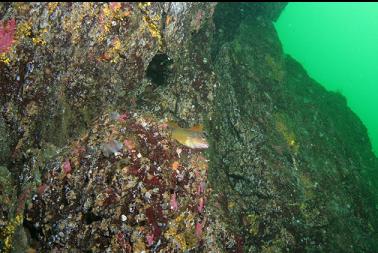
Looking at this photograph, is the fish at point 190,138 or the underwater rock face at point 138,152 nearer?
the underwater rock face at point 138,152

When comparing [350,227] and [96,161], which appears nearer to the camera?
[96,161]

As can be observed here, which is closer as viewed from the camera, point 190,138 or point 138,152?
point 138,152

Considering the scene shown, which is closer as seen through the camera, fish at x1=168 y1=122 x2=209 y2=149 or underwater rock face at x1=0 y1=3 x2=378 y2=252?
underwater rock face at x1=0 y1=3 x2=378 y2=252

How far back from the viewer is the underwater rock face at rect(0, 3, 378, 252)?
12.4ft

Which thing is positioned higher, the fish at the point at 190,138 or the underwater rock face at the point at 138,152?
the fish at the point at 190,138

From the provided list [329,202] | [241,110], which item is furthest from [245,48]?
[329,202]

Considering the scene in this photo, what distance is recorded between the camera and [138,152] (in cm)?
400

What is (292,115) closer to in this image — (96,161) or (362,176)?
(362,176)

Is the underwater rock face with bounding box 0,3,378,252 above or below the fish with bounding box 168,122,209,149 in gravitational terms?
Answer: below

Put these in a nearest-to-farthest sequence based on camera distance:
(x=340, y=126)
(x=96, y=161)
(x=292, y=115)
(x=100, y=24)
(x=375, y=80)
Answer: (x=96, y=161), (x=100, y=24), (x=292, y=115), (x=340, y=126), (x=375, y=80)

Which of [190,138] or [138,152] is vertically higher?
[190,138]

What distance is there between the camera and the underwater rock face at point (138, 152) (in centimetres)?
378

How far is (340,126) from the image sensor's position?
1217cm

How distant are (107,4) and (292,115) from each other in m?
6.35
